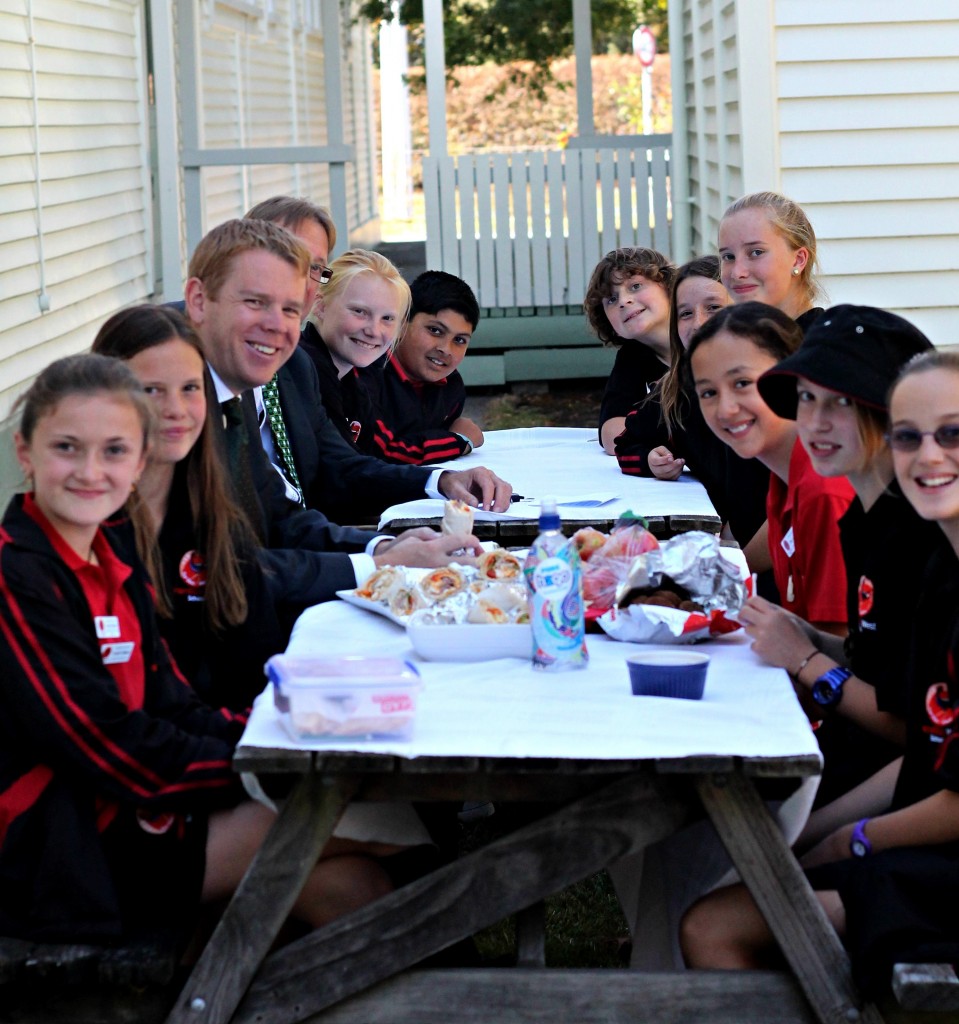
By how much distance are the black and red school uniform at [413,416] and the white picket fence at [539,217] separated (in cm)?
584

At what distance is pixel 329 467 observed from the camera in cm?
465

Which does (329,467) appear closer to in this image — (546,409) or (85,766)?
(85,766)

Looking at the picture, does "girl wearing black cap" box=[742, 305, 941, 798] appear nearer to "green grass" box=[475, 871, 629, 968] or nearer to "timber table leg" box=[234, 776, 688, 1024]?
"timber table leg" box=[234, 776, 688, 1024]

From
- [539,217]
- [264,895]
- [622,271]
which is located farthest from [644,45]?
[264,895]

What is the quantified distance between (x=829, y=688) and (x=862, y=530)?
31 centimetres

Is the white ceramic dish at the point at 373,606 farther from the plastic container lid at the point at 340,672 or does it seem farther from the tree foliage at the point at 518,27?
the tree foliage at the point at 518,27

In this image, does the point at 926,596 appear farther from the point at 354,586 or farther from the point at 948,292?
the point at 948,292

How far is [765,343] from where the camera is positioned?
11.1ft

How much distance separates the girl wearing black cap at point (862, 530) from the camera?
8.70 feet

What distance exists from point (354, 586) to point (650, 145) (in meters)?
9.82

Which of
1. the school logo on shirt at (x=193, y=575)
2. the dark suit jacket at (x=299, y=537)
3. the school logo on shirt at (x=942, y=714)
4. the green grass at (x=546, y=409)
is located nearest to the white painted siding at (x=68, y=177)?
the green grass at (x=546, y=409)

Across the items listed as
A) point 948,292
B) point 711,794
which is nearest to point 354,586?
point 711,794

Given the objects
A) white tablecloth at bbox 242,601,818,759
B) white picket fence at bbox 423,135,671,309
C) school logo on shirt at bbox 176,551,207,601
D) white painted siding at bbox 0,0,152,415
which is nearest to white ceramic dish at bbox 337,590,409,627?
white tablecloth at bbox 242,601,818,759

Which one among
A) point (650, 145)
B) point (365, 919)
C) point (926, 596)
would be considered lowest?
point (365, 919)
